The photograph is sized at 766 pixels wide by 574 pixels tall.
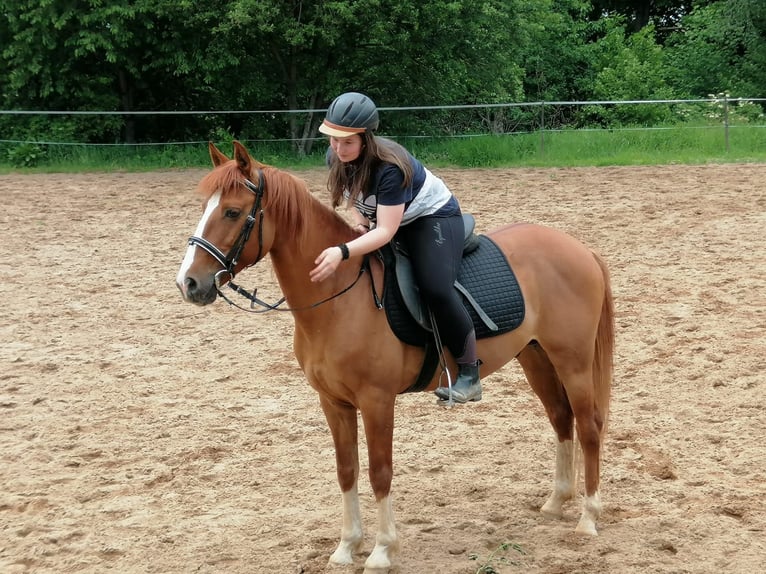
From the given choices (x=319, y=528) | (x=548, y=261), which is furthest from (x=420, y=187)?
(x=319, y=528)

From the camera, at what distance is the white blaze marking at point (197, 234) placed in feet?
10.7

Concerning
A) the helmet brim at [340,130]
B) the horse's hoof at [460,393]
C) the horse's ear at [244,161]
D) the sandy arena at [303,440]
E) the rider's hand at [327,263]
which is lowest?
the sandy arena at [303,440]

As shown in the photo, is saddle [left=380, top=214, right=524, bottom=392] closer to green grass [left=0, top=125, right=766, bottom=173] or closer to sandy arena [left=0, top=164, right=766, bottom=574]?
sandy arena [left=0, top=164, right=766, bottom=574]

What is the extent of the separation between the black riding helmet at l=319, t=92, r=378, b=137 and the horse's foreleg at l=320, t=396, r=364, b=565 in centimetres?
124

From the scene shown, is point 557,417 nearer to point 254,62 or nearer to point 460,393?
point 460,393

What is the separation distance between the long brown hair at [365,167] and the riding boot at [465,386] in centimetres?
95

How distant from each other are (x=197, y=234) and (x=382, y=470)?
134 cm

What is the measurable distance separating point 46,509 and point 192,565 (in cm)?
105

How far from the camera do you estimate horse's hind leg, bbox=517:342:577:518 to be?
4.35 metres

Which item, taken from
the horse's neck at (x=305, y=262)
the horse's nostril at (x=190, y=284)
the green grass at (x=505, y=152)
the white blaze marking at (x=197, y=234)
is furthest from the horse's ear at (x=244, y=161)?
the green grass at (x=505, y=152)

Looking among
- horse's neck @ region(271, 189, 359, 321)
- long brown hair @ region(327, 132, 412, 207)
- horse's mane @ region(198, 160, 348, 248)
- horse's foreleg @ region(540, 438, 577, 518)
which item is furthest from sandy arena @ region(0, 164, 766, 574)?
long brown hair @ region(327, 132, 412, 207)

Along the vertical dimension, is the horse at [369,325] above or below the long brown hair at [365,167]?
below

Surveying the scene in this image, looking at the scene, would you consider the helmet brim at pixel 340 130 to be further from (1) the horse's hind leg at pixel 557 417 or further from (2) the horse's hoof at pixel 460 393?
(1) the horse's hind leg at pixel 557 417

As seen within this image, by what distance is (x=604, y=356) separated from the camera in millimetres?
4367
